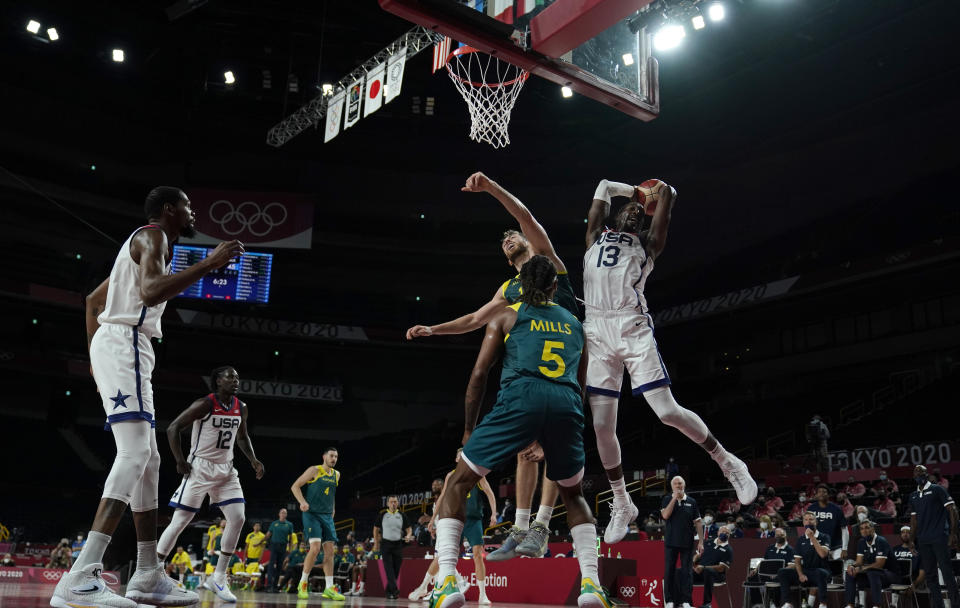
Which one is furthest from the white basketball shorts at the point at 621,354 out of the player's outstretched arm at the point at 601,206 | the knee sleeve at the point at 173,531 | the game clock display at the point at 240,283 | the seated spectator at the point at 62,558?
the game clock display at the point at 240,283

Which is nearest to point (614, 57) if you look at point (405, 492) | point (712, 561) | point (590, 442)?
point (712, 561)

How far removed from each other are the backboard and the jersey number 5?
11.2ft

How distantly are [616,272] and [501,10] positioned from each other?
307cm

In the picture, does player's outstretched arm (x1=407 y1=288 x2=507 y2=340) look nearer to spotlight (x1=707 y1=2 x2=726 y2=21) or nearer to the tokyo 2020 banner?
spotlight (x1=707 y1=2 x2=726 y2=21)

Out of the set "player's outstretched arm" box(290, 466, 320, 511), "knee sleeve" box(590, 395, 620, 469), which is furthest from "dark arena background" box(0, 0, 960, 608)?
"knee sleeve" box(590, 395, 620, 469)

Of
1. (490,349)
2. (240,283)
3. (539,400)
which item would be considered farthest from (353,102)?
(539,400)

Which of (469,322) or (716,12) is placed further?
(716,12)

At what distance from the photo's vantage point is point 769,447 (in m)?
23.9

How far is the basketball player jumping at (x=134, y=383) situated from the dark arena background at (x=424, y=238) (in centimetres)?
1190

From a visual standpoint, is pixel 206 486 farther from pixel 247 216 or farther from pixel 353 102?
pixel 247 216

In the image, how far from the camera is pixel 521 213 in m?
6.06

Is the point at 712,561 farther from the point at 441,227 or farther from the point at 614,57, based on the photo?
the point at 441,227

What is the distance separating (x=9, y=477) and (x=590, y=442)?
20227 millimetres

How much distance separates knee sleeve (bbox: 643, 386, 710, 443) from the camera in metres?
6.28
